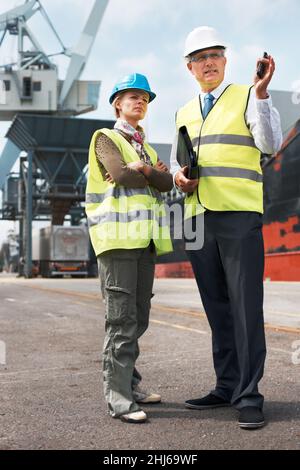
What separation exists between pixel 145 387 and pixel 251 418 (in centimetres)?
127

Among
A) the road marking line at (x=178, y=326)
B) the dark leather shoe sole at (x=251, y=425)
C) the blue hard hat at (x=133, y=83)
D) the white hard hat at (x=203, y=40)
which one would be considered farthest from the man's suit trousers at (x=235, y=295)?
the road marking line at (x=178, y=326)

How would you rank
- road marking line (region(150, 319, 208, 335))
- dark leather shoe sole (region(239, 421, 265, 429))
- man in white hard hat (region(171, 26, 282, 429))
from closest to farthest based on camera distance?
dark leather shoe sole (region(239, 421, 265, 429)) < man in white hard hat (region(171, 26, 282, 429)) < road marking line (region(150, 319, 208, 335))

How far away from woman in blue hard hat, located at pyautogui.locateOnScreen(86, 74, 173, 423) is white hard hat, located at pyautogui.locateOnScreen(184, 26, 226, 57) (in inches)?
14.5

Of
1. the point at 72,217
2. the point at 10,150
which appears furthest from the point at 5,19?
the point at 72,217

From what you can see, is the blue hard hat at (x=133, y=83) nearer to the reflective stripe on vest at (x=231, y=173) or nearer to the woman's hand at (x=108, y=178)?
the woman's hand at (x=108, y=178)

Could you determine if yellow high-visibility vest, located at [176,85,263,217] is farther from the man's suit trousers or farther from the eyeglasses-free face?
the eyeglasses-free face

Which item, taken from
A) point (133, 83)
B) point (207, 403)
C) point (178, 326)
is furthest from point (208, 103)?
point (178, 326)

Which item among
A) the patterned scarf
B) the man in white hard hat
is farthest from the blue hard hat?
the man in white hard hat

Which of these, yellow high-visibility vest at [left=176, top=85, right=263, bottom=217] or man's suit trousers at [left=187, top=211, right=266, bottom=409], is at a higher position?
yellow high-visibility vest at [left=176, top=85, right=263, bottom=217]

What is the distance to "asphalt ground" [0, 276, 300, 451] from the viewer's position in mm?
2895

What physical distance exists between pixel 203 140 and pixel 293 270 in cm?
1857

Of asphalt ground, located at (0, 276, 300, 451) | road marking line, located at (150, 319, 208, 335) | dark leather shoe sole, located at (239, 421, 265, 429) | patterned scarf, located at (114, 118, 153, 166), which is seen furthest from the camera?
road marking line, located at (150, 319, 208, 335)
